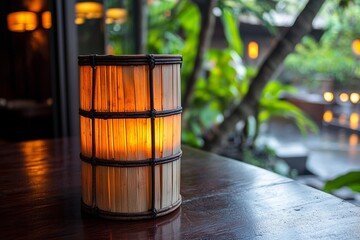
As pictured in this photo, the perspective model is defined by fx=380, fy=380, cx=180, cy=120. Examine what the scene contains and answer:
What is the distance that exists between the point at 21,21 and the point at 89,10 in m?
0.66

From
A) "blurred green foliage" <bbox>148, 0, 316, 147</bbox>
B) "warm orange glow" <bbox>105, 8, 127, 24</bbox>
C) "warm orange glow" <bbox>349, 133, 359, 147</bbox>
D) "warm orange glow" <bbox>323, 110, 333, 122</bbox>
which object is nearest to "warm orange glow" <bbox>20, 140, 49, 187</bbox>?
"warm orange glow" <bbox>105, 8, 127, 24</bbox>

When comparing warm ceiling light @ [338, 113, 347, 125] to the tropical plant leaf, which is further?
warm ceiling light @ [338, 113, 347, 125]

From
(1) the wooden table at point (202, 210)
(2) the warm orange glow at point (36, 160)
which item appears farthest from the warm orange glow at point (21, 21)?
(1) the wooden table at point (202, 210)

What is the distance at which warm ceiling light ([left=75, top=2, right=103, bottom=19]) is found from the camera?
229cm

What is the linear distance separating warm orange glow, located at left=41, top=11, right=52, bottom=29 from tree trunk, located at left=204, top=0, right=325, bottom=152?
1.21 metres

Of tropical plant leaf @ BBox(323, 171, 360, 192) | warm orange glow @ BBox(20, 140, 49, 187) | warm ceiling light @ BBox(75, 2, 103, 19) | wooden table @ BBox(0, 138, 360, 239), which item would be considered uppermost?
warm ceiling light @ BBox(75, 2, 103, 19)

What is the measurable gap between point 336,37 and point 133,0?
13.4 ft

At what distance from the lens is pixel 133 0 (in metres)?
2.99

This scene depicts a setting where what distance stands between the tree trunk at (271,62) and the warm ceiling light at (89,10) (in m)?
1.08

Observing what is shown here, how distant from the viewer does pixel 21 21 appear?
107 inches

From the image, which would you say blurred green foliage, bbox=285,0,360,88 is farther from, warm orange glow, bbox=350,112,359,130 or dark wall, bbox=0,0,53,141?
dark wall, bbox=0,0,53,141

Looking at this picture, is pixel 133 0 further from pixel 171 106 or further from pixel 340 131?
pixel 340 131

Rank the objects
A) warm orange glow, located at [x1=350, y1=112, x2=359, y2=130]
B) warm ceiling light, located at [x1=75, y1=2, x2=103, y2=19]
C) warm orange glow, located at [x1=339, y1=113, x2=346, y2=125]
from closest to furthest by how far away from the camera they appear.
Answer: warm ceiling light, located at [x1=75, y1=2, x2=103, y2=19] → warm orange glow, located at [x1=350, y1=112, x2=359, y2=130] → warm orange glow, located at [x1=339, y1=113, x2=346, y2=125]

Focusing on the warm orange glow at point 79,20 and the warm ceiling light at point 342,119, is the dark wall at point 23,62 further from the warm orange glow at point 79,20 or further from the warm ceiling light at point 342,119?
the warm ceiling light at point 342,119
